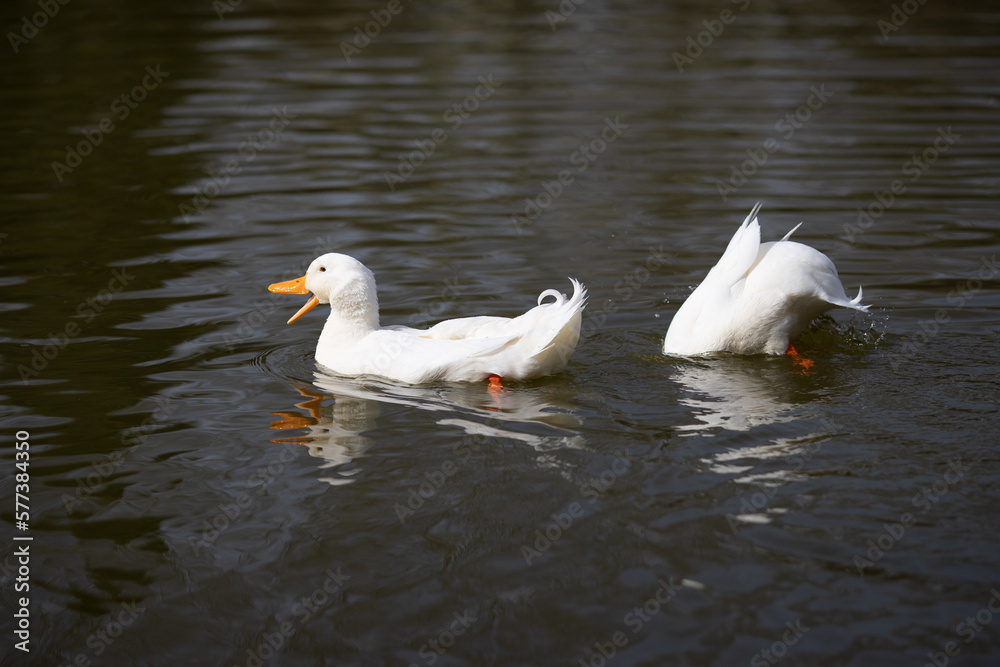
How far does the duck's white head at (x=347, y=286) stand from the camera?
670cm

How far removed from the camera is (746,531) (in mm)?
4445

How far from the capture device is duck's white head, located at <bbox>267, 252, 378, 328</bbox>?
6699 millimetres

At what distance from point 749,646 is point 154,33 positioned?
68.4 feet

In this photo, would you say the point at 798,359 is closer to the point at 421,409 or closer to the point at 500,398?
the point at 500,398

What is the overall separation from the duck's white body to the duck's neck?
2.03 metres

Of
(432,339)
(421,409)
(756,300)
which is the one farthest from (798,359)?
(421,409)

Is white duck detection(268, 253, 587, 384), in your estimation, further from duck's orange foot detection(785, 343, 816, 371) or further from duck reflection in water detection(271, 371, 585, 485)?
duck's orange foot detection(785, 343, 816, 371)

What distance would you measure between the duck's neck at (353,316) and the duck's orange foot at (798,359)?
2825 millimetres

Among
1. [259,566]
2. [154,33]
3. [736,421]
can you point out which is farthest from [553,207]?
[154,33]

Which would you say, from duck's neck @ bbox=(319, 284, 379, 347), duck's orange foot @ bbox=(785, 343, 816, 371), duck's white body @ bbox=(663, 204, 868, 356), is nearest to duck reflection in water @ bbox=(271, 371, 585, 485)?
duck's neck @ bbox=(319, 284, 379, 347)

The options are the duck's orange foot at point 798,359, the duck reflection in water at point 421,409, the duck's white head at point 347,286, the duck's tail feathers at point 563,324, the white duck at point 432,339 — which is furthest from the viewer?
the duck's white head at point 347,286

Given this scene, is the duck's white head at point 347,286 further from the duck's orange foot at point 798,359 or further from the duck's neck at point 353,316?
the duck's orange foot at point 798,359

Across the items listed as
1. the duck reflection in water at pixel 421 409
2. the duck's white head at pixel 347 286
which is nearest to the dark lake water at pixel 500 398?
the duck reflection in water at pixel 421 409

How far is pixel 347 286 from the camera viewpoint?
670 cm
